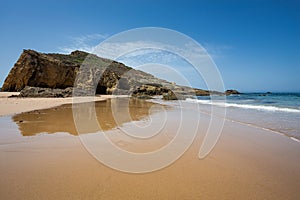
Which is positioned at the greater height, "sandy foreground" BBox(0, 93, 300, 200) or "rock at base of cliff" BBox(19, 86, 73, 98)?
"rock at base of cliff" BBox(19, 86, 73, 98)

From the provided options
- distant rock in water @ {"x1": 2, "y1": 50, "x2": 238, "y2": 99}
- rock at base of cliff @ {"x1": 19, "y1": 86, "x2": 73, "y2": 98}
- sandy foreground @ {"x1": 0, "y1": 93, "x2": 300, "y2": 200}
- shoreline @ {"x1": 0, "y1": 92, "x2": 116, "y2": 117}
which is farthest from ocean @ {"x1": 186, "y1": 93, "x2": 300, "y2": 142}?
rock at base of cliff @ {"x1": 19, "y1": 86, "x2": 73, "y2": 98}

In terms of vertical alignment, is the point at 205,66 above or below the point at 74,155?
above

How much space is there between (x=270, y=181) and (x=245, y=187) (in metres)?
0.43

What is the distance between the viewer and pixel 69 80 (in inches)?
1108

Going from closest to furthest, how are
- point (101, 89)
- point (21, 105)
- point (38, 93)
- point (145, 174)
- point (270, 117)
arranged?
1. point (145, 174)
2. point (270, 117)
3. point (21, 105)
4. point (38, 93)
5. point (101, 89)

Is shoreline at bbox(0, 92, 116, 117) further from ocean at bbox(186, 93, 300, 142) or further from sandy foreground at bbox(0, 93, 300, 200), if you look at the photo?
ocean at bbox(186, 93, 300, 142)

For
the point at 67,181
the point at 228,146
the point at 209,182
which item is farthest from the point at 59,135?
the point at 228,146

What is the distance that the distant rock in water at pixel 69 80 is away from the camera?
2308cm

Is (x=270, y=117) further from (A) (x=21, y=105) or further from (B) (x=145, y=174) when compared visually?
(A) (x=21, y=105)

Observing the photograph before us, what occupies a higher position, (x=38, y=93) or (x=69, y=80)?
(x=69, y=80)

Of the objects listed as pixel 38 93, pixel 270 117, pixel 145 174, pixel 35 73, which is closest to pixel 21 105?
pixel 38 93

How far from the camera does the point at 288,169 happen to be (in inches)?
101

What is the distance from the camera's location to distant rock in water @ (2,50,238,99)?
2308cm

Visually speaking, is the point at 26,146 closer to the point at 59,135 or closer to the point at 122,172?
the point at 59,135
